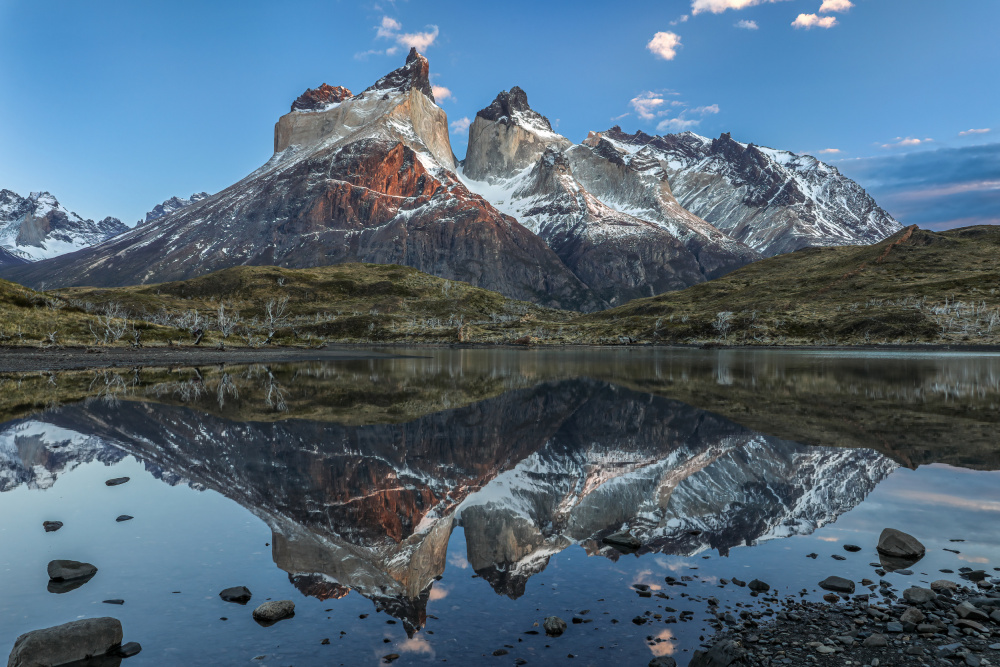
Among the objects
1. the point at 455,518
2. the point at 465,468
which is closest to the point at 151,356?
the point at 465,468

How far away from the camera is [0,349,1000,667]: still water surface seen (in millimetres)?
10281

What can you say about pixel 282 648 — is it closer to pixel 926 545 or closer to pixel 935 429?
pixel 926 545

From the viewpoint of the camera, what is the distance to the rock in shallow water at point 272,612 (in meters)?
10.4

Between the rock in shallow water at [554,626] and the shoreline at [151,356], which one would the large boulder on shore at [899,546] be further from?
the shoreline at [151,356]

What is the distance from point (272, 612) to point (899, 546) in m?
15.1

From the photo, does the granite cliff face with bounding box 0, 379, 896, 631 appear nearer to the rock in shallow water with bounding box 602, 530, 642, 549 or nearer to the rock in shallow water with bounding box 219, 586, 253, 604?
the rock in shallow water with bounding box 602, 530, 642, 549

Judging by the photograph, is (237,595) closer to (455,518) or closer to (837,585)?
(455,518)

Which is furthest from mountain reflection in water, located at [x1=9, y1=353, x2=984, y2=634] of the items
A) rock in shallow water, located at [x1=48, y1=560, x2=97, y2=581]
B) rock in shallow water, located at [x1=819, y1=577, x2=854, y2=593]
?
rock in shallow water, located at [x1=48, y1=560, x2=97, y2=581]

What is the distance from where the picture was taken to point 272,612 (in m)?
10.5

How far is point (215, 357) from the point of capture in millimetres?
100688

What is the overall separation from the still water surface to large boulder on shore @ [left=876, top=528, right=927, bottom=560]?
0.89 feet

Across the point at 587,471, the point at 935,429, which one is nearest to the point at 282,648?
the point at 587,471

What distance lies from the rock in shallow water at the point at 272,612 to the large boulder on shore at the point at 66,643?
226 cm

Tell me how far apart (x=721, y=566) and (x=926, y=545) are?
6.14 m
